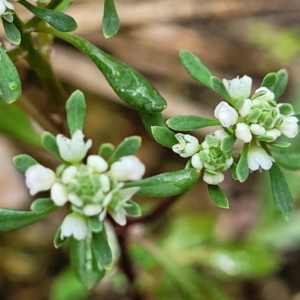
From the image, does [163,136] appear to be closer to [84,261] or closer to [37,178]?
[37,178]

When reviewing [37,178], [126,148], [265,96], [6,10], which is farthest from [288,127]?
[6,10]

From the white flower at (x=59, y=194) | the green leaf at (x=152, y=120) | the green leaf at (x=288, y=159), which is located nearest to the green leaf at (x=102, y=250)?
the white flower at (x=59, y=194)

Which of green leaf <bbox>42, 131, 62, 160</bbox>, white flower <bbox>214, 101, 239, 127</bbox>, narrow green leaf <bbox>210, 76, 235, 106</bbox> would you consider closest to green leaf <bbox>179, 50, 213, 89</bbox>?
narrow green leaf <bbox>210, 76, 235, 106</bbox>

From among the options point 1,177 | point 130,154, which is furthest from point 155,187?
point 1,177

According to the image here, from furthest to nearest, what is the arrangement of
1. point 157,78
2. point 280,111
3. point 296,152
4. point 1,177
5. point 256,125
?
1. point 157,78
2. point 1,177
3. point 296,152
4. point 280,111
5. point 256,125

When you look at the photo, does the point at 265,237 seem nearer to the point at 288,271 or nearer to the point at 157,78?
the point at 288,271
